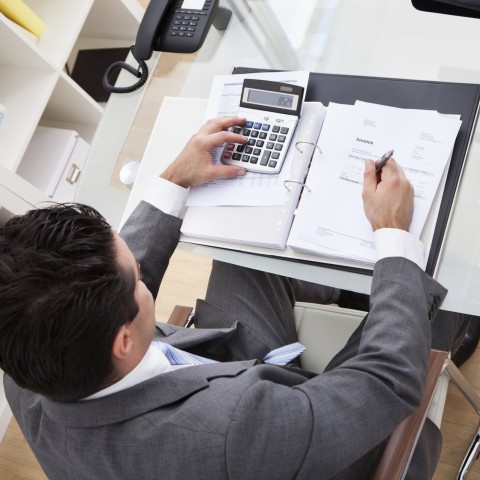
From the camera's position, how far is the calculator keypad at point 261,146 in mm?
937

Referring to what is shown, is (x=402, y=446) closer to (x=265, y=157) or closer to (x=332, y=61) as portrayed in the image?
(x=265, y=157)

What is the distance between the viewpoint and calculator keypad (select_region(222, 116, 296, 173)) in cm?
94

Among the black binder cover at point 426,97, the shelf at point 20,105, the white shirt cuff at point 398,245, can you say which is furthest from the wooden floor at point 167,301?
the white shirt cuff at point 398,245

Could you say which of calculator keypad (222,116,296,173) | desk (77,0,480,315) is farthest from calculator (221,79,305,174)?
desk (77,0,480,315)

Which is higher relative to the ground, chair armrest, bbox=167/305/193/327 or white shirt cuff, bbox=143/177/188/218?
white shirt cuff, bbox=143/177/188/218

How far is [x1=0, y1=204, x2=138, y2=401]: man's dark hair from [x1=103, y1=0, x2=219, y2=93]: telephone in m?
0.68

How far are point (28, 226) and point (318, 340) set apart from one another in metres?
0.65

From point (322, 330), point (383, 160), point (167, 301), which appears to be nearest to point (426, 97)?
point (383, 160)

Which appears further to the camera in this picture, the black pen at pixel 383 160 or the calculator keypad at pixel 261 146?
the calculator keypad at pixel 261 146

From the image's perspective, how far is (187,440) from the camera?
625 millimetres

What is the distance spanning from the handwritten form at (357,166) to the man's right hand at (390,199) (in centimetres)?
2

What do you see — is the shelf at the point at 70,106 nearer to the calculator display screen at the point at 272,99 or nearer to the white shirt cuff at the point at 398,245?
the calculator display screen at the point at 272,99

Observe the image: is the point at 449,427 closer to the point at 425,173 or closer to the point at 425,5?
the point at 425,173

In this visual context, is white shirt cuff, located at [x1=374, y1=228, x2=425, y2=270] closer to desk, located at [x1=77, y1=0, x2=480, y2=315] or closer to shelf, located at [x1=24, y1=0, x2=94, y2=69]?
desk, located at [x1=77, y1=0, x2=480, y2=315]
